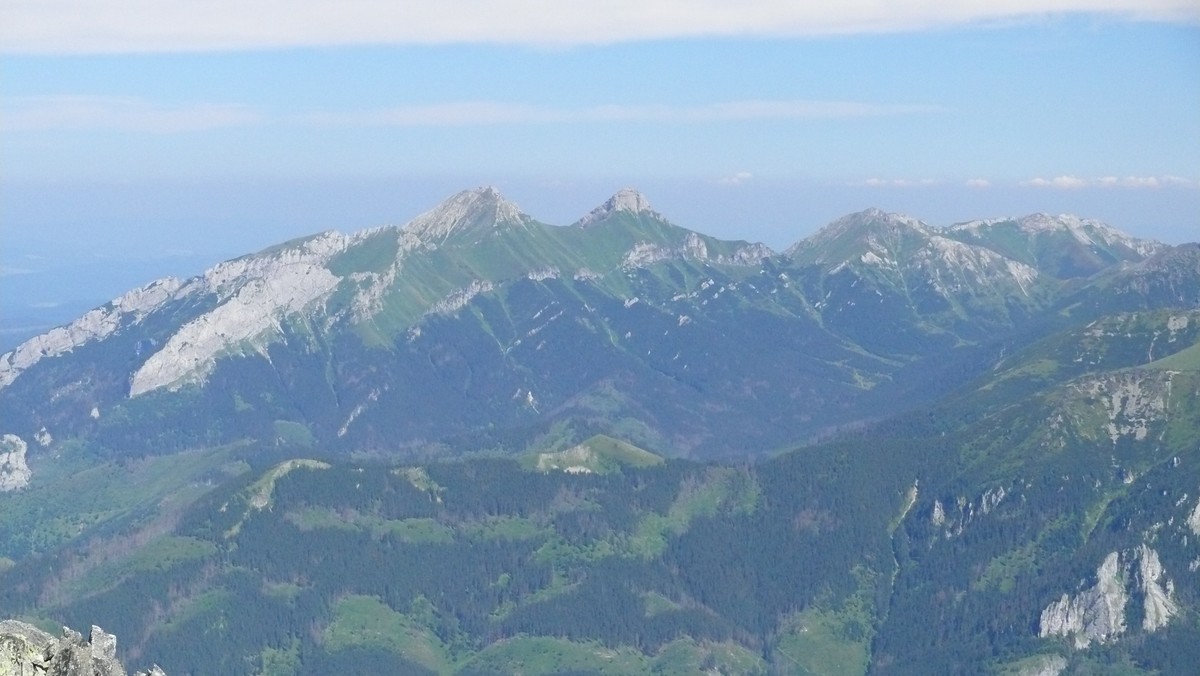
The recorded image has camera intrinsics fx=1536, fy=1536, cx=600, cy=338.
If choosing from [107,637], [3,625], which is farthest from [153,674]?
[3,625]

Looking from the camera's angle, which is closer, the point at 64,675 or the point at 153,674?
the point at 64,675

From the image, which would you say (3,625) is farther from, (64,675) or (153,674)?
(153,674)

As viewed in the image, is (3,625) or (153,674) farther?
(153,674)

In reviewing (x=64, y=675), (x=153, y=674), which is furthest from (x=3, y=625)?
(x=153, y=674)

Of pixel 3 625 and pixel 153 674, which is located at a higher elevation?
pixel 3 625

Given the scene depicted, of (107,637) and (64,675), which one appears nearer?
(64,675)

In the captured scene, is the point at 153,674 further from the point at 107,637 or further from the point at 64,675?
the point at 64,675
